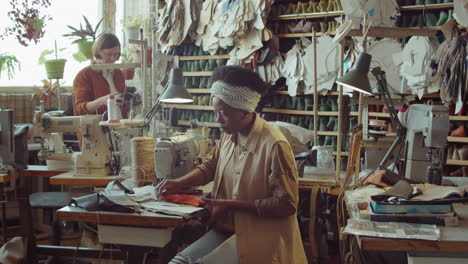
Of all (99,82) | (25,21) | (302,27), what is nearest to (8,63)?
(25,21)

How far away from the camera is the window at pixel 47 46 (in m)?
5.75

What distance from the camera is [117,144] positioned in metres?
3.43

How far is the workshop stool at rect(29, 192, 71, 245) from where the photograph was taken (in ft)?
12.0

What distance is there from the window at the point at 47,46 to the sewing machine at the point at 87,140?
261 centimetres

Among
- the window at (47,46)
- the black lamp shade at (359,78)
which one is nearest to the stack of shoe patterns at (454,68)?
the black lamp shade at (359,78)

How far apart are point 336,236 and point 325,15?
2.82 m

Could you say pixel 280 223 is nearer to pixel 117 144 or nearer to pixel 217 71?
pixel 217 71

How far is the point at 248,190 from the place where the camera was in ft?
7.61

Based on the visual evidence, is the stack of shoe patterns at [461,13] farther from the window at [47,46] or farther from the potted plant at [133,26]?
the window at [47,46]

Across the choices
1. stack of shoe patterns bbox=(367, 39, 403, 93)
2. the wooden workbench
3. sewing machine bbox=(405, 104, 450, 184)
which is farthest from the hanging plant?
sewing machine bbox=(405, 104, 450, 184)

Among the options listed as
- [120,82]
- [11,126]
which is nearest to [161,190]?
[11,126]

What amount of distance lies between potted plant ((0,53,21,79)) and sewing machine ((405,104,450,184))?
456 centimetres

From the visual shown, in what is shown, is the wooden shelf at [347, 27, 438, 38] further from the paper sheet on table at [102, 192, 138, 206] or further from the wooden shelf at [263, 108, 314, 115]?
the wooden shelf at [263, 108, 314, 115]

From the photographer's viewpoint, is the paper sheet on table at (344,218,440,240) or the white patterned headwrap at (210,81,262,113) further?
the white patterned headwrap at (210,81,262,113)
